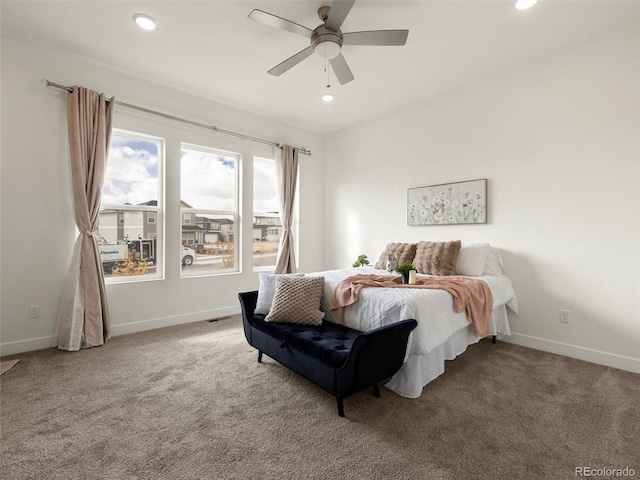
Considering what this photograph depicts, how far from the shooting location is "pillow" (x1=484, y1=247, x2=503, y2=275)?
3.29 meters

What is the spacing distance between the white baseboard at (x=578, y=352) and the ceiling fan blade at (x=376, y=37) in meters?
3.06

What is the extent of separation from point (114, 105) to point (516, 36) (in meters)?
4.03

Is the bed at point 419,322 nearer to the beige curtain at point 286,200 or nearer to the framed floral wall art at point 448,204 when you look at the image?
the framed floral wall art at point 448,204

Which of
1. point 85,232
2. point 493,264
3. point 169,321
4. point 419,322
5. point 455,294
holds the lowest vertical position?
point 169,321

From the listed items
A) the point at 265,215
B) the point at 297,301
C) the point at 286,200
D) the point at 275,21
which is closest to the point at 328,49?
the point at 275,21

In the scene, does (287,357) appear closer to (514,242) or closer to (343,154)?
(514,242)

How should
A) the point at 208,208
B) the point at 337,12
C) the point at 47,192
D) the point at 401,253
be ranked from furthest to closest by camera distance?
the point at 208,208 → the point at 401,253 → the point at 47,192 → the point at 337,12

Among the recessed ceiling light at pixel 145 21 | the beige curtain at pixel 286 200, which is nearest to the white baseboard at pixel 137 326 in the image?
the beige curtain at pixel 286 200

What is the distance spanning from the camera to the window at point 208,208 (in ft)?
13.3

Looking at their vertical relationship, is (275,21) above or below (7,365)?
above

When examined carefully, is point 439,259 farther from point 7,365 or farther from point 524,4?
point 7,365

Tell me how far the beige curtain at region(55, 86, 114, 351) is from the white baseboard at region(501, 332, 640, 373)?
427 cm

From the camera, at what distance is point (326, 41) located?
235 cm

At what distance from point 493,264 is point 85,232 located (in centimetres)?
424
